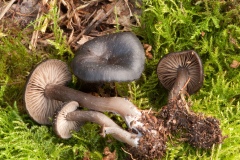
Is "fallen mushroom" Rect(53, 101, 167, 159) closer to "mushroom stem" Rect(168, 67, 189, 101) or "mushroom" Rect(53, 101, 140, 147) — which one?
"mushroom" Rect(53, 101, 140, 147)

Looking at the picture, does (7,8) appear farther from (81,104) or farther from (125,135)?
(125,135)

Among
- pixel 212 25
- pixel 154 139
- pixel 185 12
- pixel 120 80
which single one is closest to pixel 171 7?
pixel 185 12

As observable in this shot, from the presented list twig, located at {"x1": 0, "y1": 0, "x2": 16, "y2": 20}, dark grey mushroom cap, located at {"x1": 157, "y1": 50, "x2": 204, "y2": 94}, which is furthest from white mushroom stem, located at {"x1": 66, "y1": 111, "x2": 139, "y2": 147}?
twig, located at {"x1": 0, "y1": 0, "x2": 16, "y2": 20}

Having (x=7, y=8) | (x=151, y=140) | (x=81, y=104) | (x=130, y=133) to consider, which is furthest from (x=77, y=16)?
(x=151, y=140)

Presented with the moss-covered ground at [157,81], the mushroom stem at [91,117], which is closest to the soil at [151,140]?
the moss-covered ground at [157,81]

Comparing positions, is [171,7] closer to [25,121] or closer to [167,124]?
[167,124]

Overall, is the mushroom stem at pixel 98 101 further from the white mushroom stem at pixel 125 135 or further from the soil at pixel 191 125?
the soil at pixel 191 125

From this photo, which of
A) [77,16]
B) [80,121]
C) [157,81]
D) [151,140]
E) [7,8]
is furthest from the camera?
[77,16]

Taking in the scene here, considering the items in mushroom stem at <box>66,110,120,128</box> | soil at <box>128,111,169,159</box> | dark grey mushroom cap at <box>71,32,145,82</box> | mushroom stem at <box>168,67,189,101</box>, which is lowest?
soil at <box>128,111,169,159</box>
